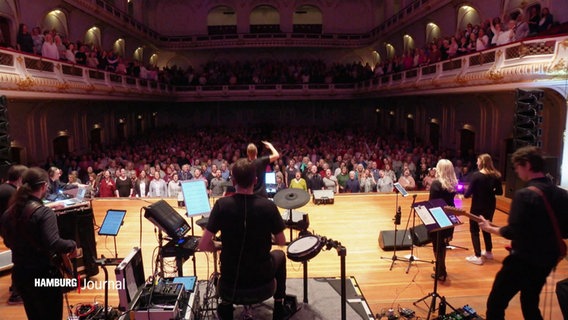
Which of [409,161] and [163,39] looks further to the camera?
[163,39]

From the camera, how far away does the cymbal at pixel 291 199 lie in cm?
443

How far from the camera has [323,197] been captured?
9.05 meters

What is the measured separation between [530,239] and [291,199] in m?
2.37

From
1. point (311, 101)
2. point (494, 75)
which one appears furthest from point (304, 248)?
point (311, 101)

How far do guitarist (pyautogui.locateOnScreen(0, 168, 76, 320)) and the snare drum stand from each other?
187 cm

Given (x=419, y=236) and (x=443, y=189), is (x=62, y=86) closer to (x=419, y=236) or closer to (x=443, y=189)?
(x=419, y=236)

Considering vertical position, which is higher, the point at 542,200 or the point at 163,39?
the point at 163,39

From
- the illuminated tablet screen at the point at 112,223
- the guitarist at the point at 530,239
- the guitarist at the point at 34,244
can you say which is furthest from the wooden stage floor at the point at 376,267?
the guitarist at the point at 34,244

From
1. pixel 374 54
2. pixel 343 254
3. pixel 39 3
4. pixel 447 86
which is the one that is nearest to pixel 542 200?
pixel 343 254

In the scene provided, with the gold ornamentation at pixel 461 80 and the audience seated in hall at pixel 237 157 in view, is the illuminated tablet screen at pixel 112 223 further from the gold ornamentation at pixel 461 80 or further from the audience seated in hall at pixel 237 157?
the gold ornamentation at pixel 461 80

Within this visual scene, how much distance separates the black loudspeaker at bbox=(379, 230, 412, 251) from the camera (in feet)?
21.0

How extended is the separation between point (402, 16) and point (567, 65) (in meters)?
13.4

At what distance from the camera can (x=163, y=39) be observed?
2566 cm

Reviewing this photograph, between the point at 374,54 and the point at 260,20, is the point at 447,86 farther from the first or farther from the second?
the point at 260,20
